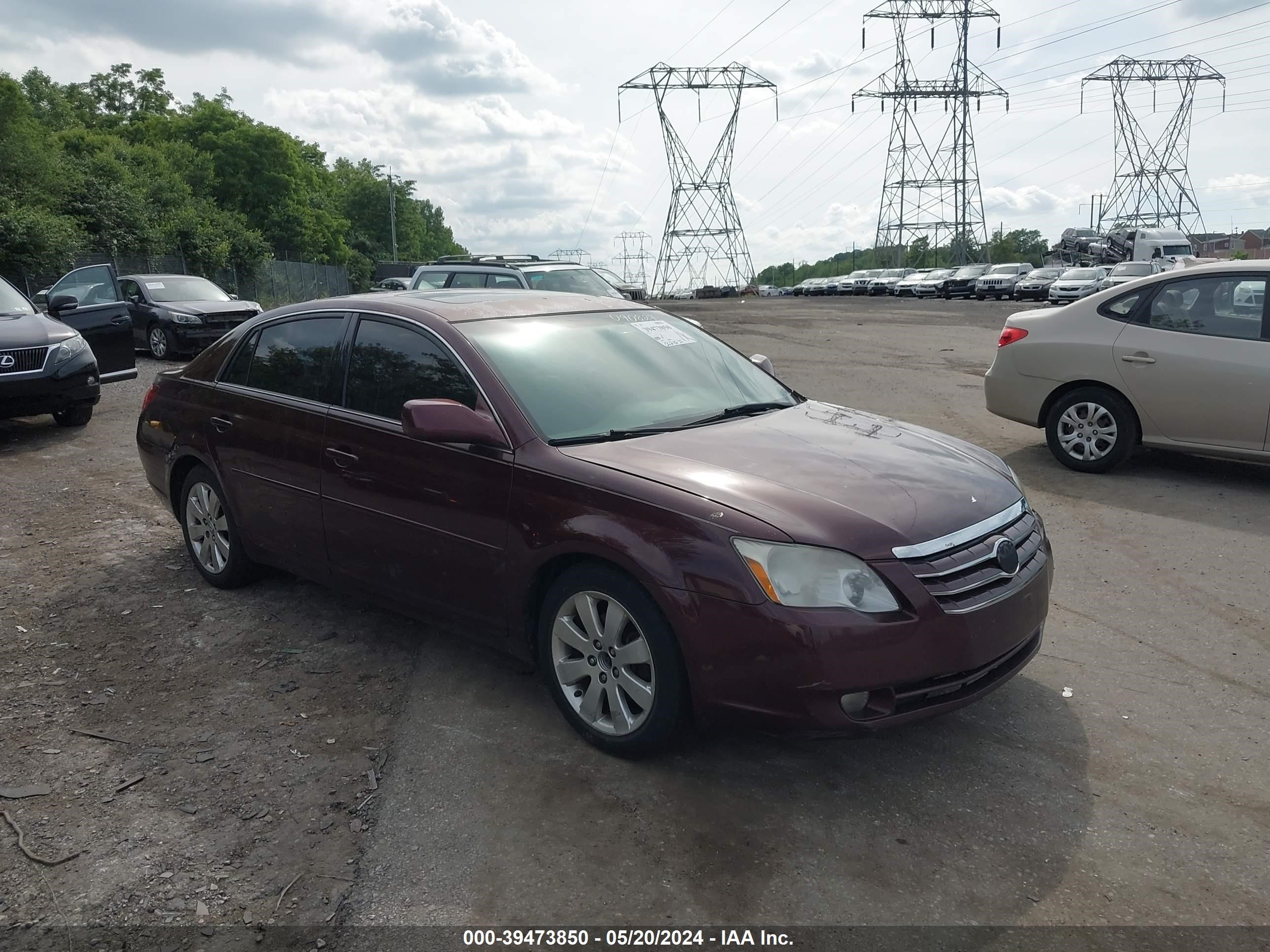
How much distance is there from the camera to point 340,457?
15.0ft

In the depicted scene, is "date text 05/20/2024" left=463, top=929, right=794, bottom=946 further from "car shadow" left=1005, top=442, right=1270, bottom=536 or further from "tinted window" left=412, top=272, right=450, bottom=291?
"tinted window" left=412, top=272, right=450, bottom=291

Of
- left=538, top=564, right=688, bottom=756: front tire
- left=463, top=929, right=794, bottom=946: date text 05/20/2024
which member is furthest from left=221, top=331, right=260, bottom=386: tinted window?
left=463, top=929, right=794, bottom=946: date text 05/20/2024

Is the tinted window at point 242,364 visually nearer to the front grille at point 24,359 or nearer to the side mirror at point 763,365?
the side mirror at point 763,365

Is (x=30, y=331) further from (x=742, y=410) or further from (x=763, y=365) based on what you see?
(x=742, y=410)

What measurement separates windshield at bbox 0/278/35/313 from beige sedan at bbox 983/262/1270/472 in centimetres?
959

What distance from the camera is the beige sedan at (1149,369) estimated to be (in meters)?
7.18

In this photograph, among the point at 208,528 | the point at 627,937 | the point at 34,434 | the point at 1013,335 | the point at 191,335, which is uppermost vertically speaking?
the point at 1013,335

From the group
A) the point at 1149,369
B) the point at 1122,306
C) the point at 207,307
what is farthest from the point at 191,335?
the point at 1149,369

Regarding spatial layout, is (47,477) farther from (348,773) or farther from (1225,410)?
(1225,410)

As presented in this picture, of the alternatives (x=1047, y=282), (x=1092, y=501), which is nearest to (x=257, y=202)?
(x=1047, y=282)

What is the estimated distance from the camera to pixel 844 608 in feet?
10.5

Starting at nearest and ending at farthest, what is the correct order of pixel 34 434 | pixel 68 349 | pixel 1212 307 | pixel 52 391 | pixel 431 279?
1. pixel 1212 307
2. pixel 52 391
3. pixel 68 349
4. pixel 34 434
5. pixel 431 279

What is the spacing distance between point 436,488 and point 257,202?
6791cm

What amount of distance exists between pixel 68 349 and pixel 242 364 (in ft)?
19.8
